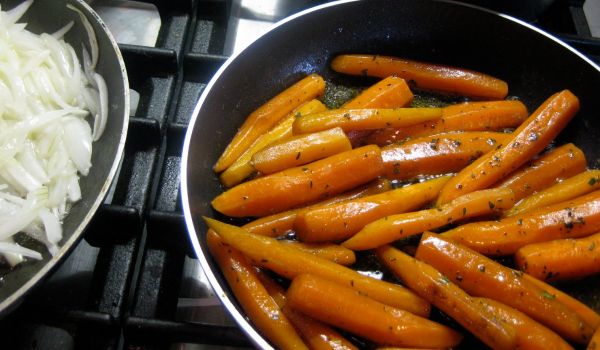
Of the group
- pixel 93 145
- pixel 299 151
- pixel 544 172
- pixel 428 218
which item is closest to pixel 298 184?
pixel 299 151

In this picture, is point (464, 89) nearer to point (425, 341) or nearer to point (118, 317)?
point (425, 341)

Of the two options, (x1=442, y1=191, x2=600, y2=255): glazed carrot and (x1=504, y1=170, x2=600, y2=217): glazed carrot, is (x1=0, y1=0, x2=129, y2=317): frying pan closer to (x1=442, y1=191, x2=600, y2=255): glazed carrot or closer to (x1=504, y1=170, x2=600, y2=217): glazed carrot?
(x1=442, y1=191, x2=600, y2=255): glazed carrot

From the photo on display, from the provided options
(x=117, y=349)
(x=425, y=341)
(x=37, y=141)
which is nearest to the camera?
(x=425, y=341)

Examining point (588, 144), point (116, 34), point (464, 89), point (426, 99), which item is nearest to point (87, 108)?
point (116, 34)

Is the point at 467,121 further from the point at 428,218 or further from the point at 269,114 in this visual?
the point at 269,114

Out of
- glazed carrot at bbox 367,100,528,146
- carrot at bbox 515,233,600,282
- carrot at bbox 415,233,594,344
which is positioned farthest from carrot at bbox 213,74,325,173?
carrot at bbox 515,233,600,282
